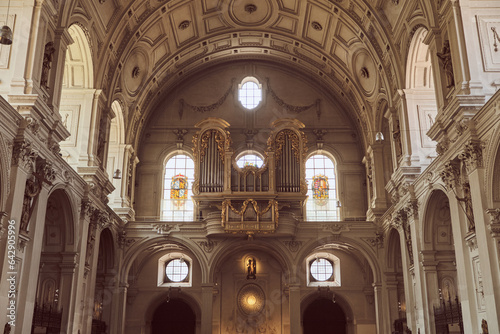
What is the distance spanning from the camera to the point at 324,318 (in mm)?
27125

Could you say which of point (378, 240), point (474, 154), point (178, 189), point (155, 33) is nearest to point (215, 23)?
point (155, 33)

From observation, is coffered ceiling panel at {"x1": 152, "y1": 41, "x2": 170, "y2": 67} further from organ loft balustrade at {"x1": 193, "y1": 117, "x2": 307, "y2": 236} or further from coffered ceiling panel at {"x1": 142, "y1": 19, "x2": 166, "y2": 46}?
organ loft balustrade at {"x1": 193, "y1": 117, "x2": 307, "y2": 236}

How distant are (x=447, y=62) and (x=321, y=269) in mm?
14142

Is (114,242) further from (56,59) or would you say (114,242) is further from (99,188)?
(56,59)

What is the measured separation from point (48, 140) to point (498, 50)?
41.3ft

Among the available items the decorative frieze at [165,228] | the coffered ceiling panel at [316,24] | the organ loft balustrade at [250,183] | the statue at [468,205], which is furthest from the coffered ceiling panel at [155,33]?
the statue at [468,205]

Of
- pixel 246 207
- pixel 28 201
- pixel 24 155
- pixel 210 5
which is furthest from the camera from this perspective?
pixel 210 5

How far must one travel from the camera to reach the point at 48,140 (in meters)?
15.5

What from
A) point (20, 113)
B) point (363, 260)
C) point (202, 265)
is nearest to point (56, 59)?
point (20, 113)

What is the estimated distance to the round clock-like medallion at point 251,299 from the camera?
26.8 metres

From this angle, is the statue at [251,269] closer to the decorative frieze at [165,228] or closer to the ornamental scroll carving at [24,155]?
the decorative frieze at [165,228]

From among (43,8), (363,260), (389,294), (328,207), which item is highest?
(43,8)

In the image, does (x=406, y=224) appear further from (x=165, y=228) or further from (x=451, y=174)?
(x=165, y=228)

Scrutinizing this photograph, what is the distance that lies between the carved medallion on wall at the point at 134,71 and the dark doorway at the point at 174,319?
10408 millimetres
